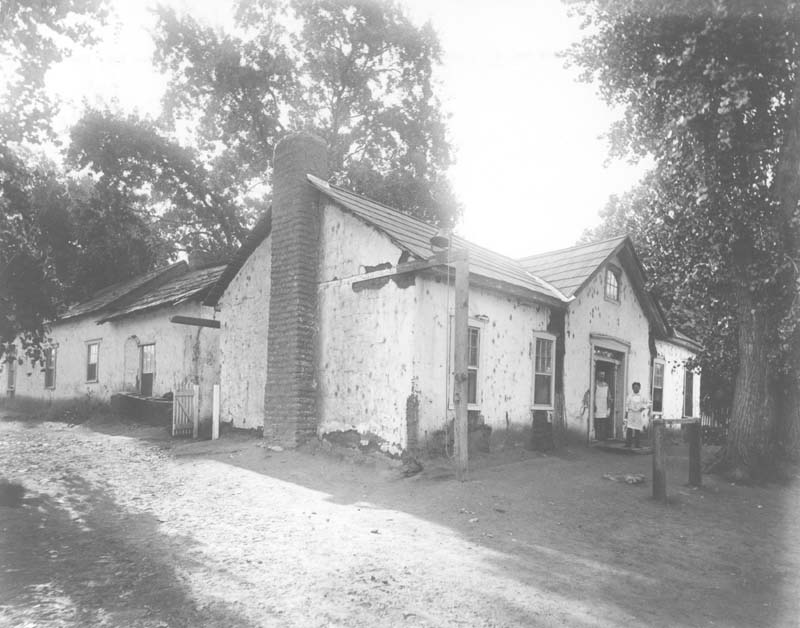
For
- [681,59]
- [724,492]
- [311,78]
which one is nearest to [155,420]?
[724,492]

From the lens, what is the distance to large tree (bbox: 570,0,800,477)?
9.50 meters

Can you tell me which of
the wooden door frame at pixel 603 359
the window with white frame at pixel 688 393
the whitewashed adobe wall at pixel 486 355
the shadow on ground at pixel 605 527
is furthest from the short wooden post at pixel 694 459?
the window with white frame at pixel 688 393

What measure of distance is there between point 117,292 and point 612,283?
19.6 metres

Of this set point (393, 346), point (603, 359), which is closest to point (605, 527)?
point (393, 346)

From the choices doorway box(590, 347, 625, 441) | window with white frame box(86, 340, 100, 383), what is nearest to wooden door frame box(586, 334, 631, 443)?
doorway box(590, 347, 625, 441)

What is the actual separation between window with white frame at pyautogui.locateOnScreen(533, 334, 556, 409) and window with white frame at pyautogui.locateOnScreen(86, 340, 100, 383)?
52.5 ft

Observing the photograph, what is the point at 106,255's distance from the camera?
27.9m

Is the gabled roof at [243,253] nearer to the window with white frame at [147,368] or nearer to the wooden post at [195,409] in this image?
the wooden post at [195,409]

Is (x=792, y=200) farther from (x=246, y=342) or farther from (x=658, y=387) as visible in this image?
A: (x=246, y=342)

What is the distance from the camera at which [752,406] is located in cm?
1080

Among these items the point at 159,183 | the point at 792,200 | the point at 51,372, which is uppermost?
the point at 159,183

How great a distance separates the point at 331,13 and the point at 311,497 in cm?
2696

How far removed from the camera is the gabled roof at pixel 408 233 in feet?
34.9

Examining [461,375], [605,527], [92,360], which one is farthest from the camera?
[92,360]
